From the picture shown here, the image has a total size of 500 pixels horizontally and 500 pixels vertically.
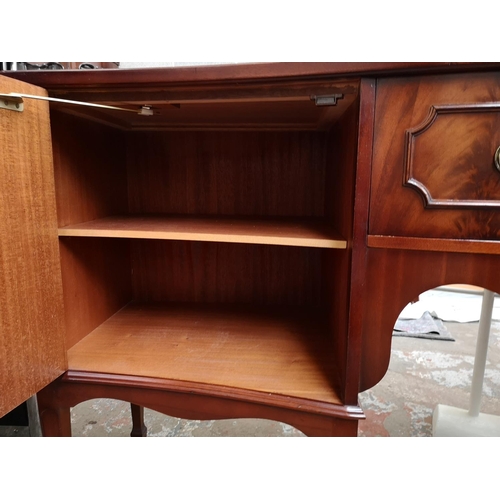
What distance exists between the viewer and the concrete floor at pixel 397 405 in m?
1.14

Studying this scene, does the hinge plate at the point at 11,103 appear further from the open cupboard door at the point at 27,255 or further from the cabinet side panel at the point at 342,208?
the cabinet side panel at the point at 342,208

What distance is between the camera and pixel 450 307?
221cm

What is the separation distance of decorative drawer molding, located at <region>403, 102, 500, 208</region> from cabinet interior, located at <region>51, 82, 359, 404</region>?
0.29 feet

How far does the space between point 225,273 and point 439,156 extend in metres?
0.61

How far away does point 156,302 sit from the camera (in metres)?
0.98

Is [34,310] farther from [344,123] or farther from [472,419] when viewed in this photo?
[472,419]

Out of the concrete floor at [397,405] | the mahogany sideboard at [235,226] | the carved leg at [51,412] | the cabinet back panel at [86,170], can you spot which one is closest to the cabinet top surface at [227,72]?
the mahogany sideboard at [235,226]

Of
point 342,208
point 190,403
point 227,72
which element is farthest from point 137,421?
point 227,72

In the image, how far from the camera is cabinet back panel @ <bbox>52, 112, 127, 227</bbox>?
0.67m

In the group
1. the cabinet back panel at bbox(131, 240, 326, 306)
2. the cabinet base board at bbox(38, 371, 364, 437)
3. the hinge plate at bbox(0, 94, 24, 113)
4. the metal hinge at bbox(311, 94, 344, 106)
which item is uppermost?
the metal hinge at bbox(311, 94, 344, 106)

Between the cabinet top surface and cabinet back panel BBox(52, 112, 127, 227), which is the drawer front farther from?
cabinet back panel BBox(52, 112, 127, 227)

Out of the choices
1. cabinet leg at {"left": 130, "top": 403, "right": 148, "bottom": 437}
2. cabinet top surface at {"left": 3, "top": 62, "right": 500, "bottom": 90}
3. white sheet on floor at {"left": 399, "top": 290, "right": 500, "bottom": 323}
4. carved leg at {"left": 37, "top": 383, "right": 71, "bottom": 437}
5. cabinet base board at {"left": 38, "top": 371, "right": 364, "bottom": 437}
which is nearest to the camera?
cabinet top surface at {"left": 3, "top": 62, "right": 500, "bottom": 90}

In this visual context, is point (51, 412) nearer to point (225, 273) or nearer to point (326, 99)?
point (225, 273)

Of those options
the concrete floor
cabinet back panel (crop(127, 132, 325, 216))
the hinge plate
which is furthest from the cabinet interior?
the concrete floor
